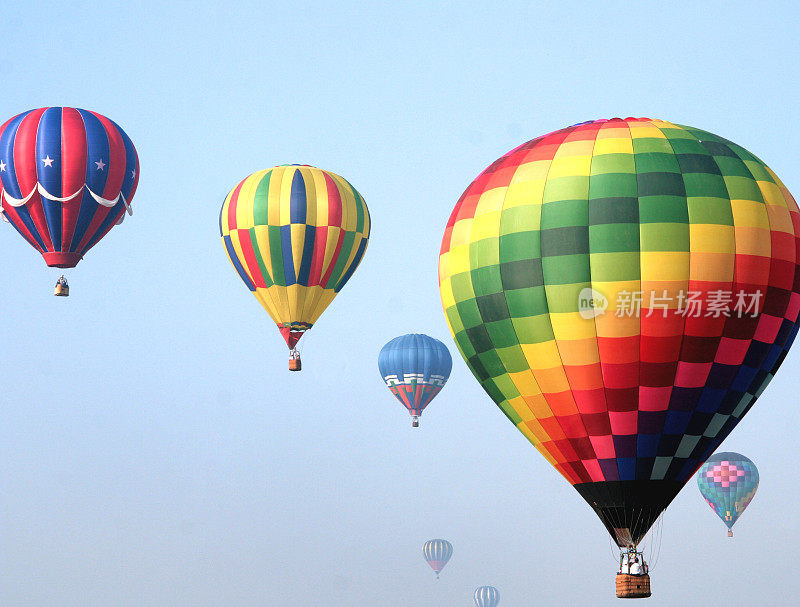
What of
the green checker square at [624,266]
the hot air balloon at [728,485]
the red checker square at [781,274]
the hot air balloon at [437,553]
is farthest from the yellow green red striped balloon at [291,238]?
the hot air balloon at [437,553]

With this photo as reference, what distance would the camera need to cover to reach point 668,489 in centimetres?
2459

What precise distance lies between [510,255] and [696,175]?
3420 millimetres

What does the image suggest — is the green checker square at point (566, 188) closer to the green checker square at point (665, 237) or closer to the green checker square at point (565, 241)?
the green checker square at point (565, 241)

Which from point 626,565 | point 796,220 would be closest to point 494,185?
point 796,220

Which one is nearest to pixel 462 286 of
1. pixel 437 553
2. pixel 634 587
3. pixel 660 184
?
pixel 660 184

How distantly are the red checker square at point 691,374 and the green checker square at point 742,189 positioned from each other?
9.53 feet

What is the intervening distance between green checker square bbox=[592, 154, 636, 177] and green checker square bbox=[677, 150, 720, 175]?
86 centimetres

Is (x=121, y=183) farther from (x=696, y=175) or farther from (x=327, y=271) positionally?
(x=696, y=175)

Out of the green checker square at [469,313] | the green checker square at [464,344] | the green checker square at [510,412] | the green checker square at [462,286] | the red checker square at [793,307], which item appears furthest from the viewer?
the green checker square at [464,344]

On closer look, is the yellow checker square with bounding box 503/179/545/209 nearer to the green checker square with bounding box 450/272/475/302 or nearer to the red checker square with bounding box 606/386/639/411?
the green checker square with bounding box 450/272/475/302

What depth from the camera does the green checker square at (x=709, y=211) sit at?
23.7m

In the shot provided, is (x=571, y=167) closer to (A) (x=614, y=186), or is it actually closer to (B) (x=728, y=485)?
(A) (x=614, y=186)

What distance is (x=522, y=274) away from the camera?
24234 mm

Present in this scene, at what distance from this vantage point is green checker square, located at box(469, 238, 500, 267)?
81.3ft
